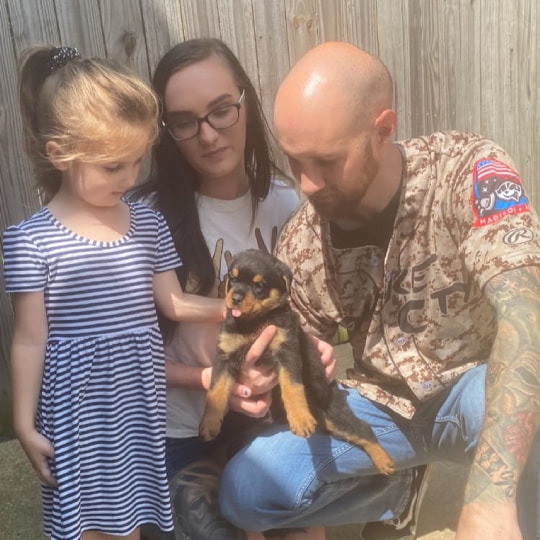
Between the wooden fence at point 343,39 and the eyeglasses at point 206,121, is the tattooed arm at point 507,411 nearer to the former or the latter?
the eyeglasses at point 206,121

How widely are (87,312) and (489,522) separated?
1384mm

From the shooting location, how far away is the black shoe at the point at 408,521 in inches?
109

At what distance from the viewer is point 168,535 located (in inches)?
101

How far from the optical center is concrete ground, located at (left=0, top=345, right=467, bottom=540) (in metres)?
2.88

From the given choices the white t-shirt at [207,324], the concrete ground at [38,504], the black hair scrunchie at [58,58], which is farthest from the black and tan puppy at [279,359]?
the black hair scrunchie at [58,58]

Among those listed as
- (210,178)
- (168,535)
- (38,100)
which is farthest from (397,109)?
(168,535)

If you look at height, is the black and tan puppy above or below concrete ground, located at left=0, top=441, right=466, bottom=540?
above

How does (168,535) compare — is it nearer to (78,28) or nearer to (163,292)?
(163,292)

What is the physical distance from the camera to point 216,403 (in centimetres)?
233

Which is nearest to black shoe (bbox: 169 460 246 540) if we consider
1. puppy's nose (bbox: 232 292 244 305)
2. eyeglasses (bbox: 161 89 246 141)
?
puppy's nose (bbox: 232 292 244 305)

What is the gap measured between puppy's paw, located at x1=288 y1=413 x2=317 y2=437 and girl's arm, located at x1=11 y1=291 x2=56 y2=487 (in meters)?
0.82

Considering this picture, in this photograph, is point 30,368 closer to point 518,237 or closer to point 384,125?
point 384,125

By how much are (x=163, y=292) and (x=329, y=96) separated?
0.95 m

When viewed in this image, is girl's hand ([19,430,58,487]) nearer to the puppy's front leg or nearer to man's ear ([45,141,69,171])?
the puppy's front leg
